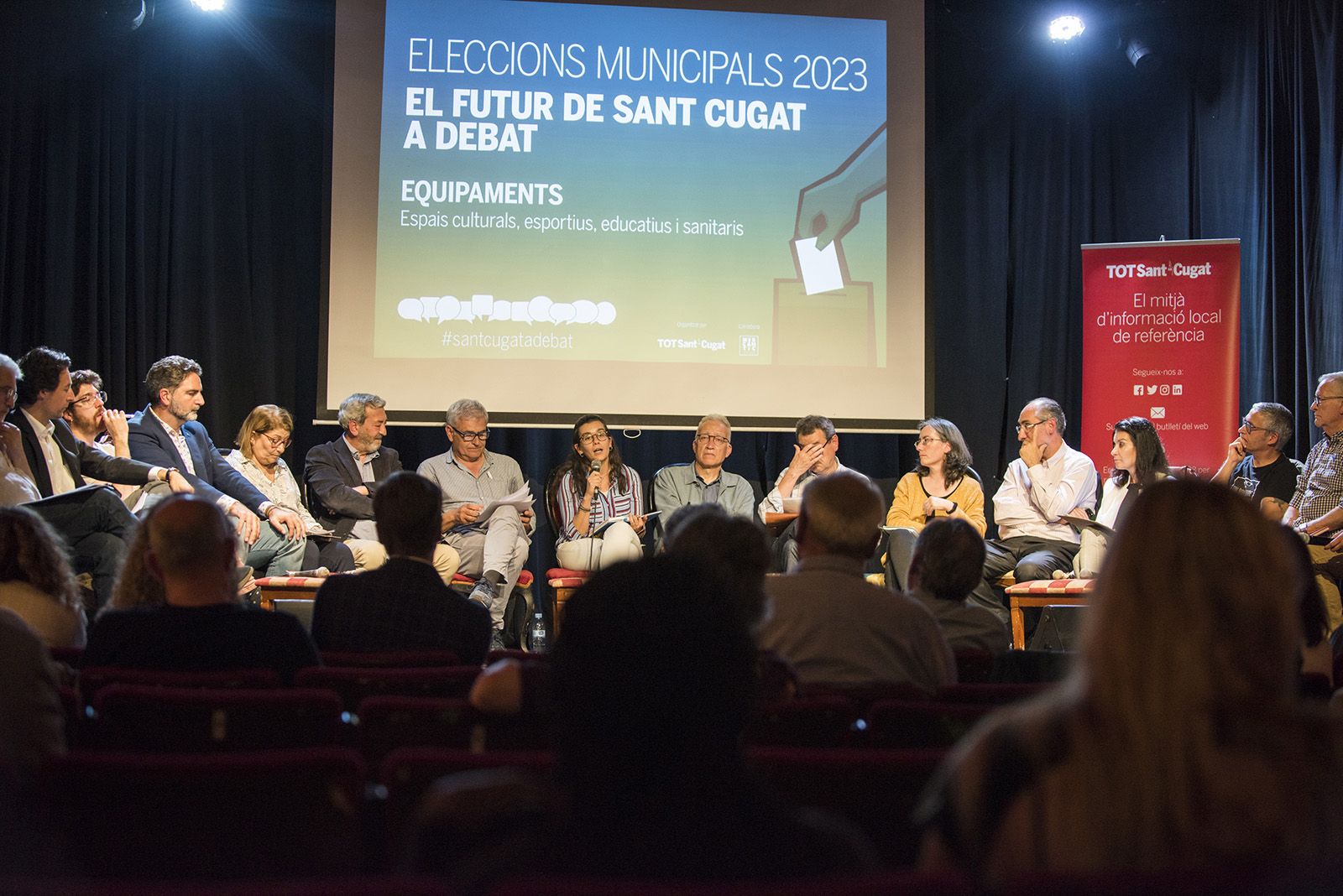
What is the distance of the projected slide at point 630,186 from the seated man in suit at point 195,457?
42.0 inches

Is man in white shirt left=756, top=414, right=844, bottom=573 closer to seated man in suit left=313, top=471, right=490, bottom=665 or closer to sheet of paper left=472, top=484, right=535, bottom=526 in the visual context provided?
sheet of paper left=472, top=484, right=535, bottom=526

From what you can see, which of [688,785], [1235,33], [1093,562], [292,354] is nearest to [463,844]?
[688,785]

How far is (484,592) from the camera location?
5.88 metres

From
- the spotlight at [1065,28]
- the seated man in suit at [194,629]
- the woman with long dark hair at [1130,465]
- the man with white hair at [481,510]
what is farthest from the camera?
the spotlight at [1065,28]

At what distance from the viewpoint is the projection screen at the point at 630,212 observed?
657 centimetres

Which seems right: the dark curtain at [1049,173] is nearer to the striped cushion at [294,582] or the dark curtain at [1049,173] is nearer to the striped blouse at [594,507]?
the striped blouse at [594,507]

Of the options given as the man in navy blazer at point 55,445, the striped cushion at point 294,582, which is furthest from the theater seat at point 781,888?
the man in navy blazer at point 55,445

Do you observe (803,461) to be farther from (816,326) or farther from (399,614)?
(399,614)

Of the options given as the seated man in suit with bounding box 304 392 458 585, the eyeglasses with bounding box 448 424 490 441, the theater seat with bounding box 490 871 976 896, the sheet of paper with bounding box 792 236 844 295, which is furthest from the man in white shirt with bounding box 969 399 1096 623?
the theater seat with bounding box 490 871 976 896

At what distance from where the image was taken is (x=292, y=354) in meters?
7.21

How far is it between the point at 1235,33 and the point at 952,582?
5980mm

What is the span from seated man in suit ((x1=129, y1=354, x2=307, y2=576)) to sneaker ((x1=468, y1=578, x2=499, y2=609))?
909 mm

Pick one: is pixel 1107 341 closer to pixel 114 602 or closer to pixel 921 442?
pixel 921 442

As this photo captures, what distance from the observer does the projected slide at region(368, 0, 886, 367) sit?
6.60 m
